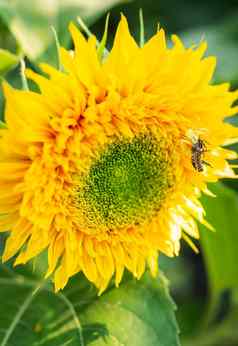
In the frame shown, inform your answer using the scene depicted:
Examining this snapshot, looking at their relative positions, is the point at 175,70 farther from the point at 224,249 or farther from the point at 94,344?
the point at 224,249

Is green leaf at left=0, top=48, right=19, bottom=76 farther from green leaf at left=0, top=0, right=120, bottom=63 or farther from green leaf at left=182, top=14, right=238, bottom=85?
green leaf at left=182, top=14, right=238, bottom=85

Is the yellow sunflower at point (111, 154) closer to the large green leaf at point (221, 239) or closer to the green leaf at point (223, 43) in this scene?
the large green leaf at point (221, 239)

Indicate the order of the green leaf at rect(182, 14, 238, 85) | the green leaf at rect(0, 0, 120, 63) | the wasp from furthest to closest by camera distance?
the green leaf at rect(182, 14, 238, 85) < the green leaf at rect(0, 0, 120, 63) < the wasp

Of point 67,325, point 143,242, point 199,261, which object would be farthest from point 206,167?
point 199,261

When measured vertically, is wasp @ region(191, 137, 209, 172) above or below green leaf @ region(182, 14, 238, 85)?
below

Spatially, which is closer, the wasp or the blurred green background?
the wasp

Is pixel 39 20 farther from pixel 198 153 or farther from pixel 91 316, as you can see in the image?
pixel 91 316

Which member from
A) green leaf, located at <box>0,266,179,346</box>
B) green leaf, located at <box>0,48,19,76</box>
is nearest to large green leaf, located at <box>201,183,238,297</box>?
green leaf, located at <box>0,266,179,346</box>

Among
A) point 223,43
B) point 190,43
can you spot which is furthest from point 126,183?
point 223,43

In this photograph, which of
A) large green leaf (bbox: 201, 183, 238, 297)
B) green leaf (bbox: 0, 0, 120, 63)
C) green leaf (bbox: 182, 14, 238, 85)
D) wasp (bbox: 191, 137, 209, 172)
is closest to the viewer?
wasp (bbox: 191, 137, 209, 172)
